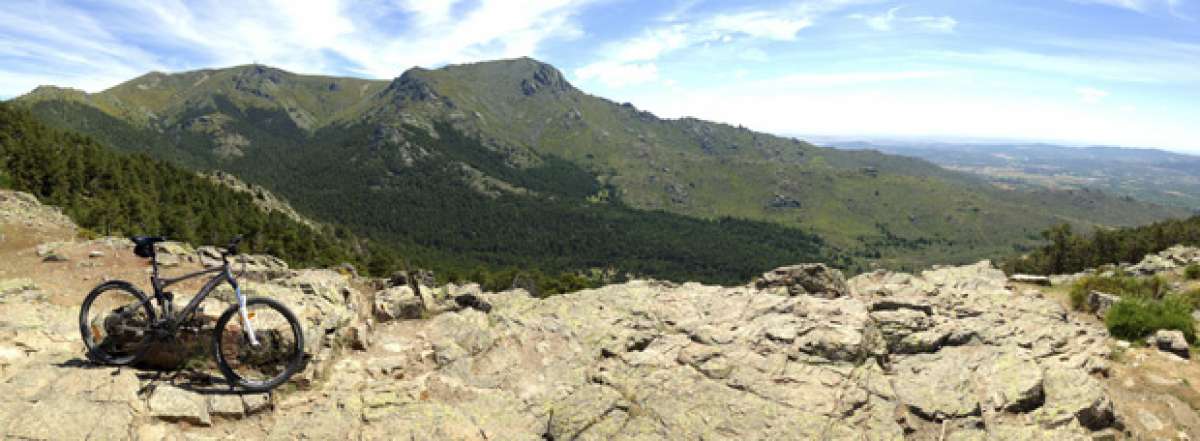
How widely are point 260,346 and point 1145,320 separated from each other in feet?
109

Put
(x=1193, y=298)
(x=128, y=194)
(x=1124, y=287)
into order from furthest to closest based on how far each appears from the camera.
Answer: (x=128, y=194)
(x=1124, y=287)
(x=1193, y=298)

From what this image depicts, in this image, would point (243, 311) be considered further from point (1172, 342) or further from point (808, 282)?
point (1172, 342)

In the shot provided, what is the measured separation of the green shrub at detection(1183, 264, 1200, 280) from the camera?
32.7m

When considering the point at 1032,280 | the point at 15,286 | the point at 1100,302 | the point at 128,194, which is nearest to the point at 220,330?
the point at 15,286

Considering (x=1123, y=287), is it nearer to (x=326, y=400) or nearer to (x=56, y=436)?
(x=326, y=400)

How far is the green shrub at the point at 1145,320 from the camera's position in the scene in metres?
21.0

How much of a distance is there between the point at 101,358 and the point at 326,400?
215 inches

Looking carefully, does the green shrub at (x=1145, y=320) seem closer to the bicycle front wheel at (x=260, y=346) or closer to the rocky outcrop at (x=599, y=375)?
the rocky outcrop at (x=599, y=375)

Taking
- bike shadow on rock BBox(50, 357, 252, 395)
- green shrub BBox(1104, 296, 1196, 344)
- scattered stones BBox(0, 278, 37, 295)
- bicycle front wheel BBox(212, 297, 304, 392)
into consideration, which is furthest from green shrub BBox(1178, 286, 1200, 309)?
scattered stones BBox(0, 278, 37, 295)

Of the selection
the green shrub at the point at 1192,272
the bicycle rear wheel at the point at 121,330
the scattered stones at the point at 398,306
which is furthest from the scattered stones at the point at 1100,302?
the bicycle rear wheel at the point at 121,330

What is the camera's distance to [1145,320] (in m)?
21.2

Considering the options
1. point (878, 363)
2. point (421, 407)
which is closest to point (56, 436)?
point (421, 407)

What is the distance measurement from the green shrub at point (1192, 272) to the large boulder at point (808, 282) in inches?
1049

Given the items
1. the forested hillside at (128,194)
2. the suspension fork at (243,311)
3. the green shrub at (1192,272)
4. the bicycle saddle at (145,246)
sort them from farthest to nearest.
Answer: the forested hillside at (128,194), the green shrub at (1192,272), the bicycle saddle at (145,246), the suspension fork at (243,311)
